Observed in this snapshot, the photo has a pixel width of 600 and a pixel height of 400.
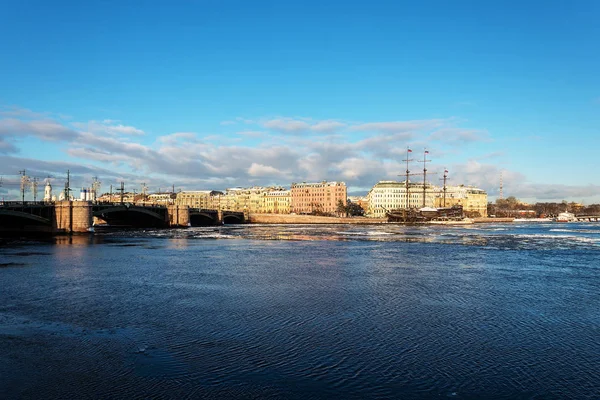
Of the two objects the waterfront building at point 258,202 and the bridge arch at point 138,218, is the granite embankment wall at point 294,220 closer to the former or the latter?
the bridge arch at point 138,218

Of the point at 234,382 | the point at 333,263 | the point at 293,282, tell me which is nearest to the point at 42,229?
the point at 333,263

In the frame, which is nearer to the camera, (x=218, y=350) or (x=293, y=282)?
(x=218, y=350)

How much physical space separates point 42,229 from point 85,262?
34929mm

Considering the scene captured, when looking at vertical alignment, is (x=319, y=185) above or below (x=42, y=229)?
above

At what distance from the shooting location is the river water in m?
9.23

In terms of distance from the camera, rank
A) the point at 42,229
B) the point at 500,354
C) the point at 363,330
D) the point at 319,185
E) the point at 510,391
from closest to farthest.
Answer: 1. the point at 510,391
2. the point at 500,354
3. the point at 363,330
4. the point at 42,229
5. the point at 319,185

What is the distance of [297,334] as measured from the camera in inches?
500

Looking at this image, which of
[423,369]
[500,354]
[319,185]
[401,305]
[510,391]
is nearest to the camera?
[510,391]

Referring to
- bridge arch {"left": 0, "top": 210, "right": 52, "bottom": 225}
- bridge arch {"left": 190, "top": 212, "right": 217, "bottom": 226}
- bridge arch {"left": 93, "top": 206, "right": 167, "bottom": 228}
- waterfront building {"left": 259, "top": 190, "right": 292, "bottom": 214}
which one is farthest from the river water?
waterfront building {"left": 259, "top": 190, "right": 292, "bottom": 214}

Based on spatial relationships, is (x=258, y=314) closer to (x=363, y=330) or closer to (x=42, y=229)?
(x=363, y=330)

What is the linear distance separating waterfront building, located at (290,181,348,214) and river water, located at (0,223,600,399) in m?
147

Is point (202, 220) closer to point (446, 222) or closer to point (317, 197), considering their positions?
point (446, 222)

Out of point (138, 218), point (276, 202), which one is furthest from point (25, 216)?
point (276, 202)

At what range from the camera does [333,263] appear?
2973 cm
